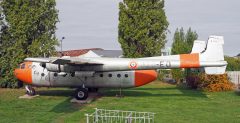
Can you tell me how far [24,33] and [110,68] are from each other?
13.9 meters

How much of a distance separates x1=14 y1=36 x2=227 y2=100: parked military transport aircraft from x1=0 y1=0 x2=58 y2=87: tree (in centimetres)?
734

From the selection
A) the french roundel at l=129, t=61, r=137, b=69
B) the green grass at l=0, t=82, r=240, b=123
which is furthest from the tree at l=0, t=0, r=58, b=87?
the french roundel at l=129, t=61, r=137, b=69

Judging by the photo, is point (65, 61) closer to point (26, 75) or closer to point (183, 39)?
point (26, 75)

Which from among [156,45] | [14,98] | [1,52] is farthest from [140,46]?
[14,98]

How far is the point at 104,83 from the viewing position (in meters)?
26.0

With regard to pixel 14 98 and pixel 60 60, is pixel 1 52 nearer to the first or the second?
pixel 14 98

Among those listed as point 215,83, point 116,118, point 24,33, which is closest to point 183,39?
point 215,83

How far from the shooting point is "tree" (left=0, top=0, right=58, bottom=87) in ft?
112

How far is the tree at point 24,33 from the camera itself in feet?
112

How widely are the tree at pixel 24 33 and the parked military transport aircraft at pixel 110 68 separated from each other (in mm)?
7343

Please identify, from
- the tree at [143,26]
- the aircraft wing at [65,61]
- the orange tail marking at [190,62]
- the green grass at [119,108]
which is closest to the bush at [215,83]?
the green grass at [119,108]

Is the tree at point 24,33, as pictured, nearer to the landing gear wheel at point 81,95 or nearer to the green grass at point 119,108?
the green grass at point 119,108

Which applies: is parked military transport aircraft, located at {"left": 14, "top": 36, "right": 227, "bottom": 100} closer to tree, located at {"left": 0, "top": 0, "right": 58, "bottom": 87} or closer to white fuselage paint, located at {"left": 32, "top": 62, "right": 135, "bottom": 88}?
white fuselage paint, located at {"left": 32, "top": 62, "right": 135, "bottom": 88}

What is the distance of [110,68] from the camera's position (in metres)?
24.1
